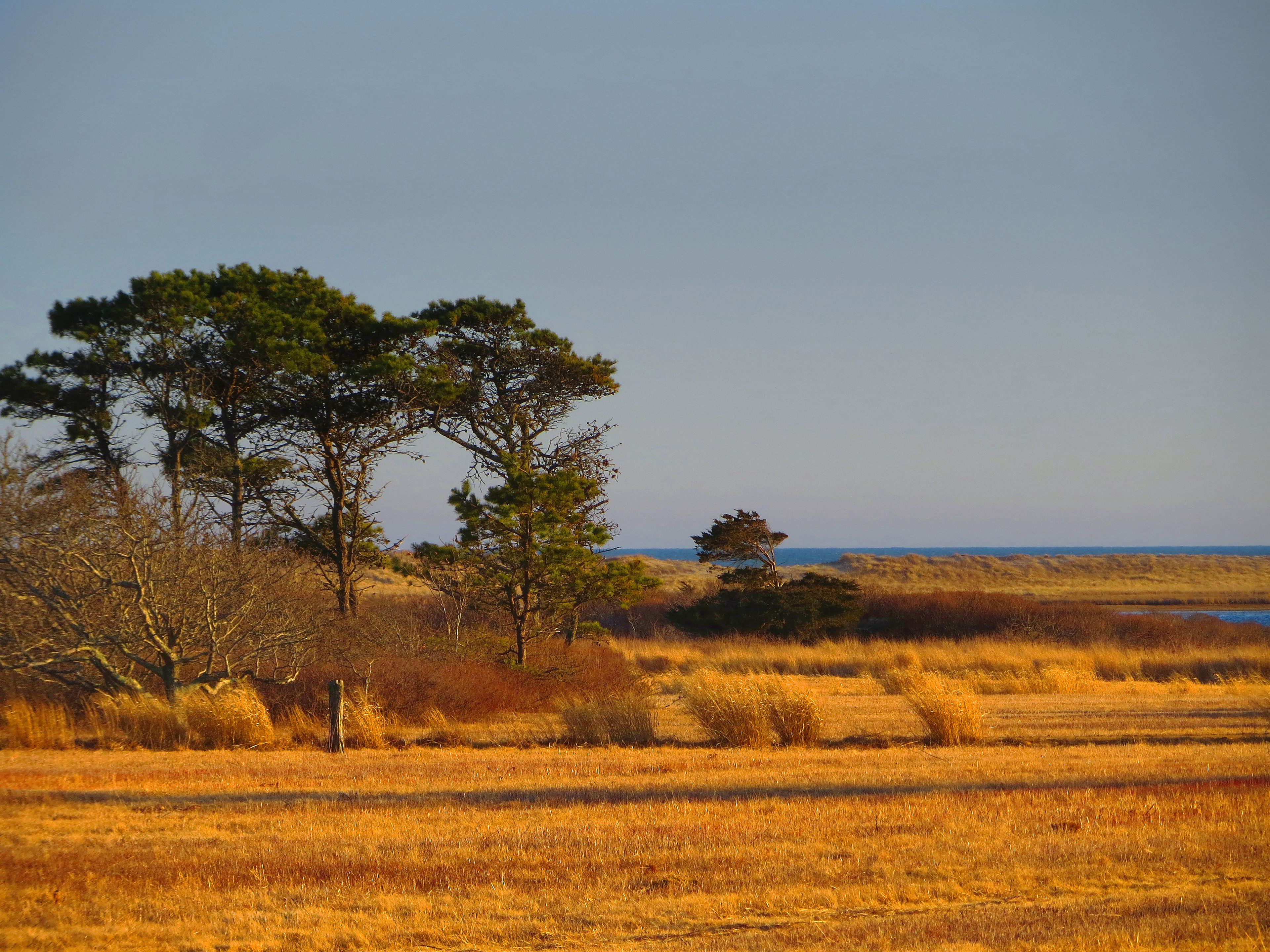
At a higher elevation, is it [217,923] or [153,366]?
[153,366]

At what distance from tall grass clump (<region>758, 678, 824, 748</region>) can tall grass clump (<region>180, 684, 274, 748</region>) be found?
25.2 ft

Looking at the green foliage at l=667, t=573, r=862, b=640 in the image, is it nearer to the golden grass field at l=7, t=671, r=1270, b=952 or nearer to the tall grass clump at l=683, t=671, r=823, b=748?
the tall grass clump at l=683, t=671, r=823, b=748

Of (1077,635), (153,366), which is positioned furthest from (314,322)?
(1077,635)

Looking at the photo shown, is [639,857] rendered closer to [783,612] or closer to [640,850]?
[640,850]

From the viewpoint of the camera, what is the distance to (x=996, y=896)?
22.8ft

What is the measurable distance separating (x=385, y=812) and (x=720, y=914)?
4.46 metres

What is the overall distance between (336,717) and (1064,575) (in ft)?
351

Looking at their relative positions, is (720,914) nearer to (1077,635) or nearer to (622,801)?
(622,801)

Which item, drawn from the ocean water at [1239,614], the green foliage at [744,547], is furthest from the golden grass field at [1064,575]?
the green foliage at [744,547]

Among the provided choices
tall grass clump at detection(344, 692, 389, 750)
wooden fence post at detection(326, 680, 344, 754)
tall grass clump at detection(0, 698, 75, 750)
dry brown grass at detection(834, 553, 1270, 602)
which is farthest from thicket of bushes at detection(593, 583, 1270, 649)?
dry brown grass at detection(834, 553, 1270, 602)

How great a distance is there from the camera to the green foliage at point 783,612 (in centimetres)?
3812

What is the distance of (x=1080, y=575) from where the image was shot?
10812cm

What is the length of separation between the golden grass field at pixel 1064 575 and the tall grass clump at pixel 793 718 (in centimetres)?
4395

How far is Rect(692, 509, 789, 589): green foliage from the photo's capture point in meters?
41.2
